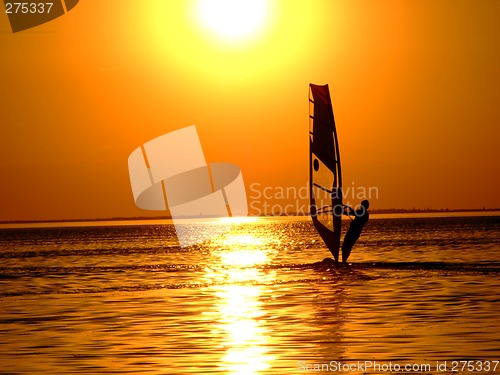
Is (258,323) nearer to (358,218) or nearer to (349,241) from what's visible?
(358,218)

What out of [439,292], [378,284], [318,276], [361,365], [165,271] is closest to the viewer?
[361,365]

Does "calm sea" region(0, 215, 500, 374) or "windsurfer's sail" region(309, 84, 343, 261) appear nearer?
"calm sea" region(0, 215, 500, 374)

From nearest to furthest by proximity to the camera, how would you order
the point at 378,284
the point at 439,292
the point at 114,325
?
the point at 114,325
the point at 439,292
the point at 378,284

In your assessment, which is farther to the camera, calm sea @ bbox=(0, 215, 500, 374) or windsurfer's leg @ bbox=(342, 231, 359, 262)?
windsurfer's leg @ bbox=(342, 231, 359, 262)

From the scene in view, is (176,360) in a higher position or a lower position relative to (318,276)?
higher

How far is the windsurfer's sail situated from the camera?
37.0 meters

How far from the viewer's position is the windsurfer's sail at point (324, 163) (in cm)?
3700

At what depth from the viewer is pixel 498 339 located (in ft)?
59.6

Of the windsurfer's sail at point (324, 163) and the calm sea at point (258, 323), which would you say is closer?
the calm sea at point (258, 323)

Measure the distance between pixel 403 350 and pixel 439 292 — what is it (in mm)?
11034

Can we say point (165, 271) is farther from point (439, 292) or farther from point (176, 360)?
point (176, 360)

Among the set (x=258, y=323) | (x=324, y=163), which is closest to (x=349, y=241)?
(x=324, y=163)

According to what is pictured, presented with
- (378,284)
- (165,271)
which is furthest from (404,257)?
(378,284)

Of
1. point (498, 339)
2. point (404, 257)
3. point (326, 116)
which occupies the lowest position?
point (404, 257)
